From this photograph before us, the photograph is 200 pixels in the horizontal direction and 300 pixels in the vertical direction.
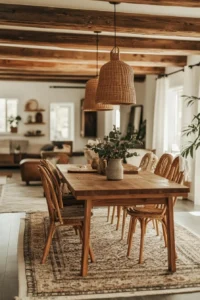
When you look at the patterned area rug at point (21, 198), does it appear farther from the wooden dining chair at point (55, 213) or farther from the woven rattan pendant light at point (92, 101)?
the wooden dining chair at point (55, 213)

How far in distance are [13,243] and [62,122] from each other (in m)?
8.76

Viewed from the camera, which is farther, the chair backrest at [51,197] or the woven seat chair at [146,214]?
the woven seat chair at [146,214]

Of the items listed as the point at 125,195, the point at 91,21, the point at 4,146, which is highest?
the point at 91,21

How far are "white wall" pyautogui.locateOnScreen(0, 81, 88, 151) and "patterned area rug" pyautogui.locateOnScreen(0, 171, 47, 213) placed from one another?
11.8 feet

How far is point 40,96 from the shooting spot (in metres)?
12.5

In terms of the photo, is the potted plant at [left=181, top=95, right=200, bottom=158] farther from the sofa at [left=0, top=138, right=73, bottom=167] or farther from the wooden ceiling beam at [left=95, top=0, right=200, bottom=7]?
the sofa at [left=0, top=138, right=73, bottom=167]

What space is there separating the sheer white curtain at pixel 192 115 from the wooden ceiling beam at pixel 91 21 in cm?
205

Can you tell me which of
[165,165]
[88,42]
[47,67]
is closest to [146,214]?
[165,165]

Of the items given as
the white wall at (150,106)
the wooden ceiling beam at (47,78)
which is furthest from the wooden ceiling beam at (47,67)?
the wooden ceiling beam at (47,78)

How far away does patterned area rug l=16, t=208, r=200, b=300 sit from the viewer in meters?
3.09

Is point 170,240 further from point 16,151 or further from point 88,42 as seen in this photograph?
point 16,151

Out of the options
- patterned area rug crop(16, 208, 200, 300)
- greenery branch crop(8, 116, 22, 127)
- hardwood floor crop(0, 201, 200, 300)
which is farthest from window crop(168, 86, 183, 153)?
greenery branch crop(8, 116, 22, 127)

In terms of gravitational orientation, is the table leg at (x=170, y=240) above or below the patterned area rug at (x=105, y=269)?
above

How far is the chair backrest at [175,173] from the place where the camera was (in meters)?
3.96
